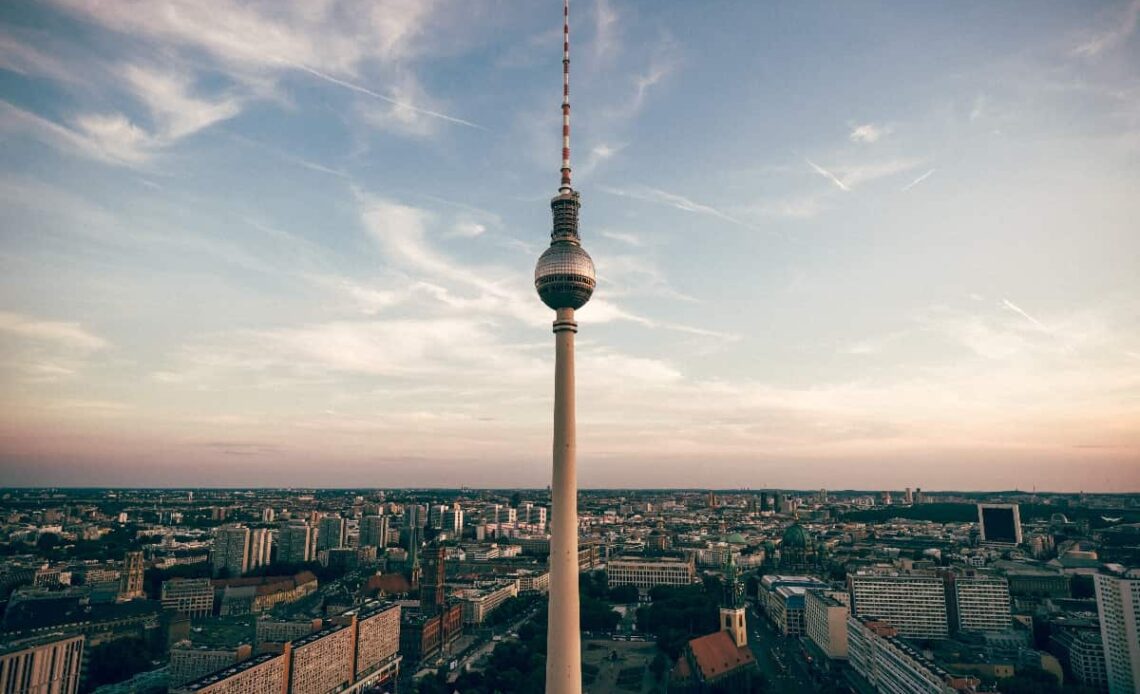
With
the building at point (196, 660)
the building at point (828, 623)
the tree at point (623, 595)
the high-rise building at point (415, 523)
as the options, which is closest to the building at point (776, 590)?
the building at point (828, 623)

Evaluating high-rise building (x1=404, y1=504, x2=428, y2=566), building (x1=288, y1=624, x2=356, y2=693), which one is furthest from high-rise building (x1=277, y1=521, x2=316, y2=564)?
building (x1=288, y1=624, x2=356, y2=693)

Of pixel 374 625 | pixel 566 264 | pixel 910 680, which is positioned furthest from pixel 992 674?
pixel 374 625

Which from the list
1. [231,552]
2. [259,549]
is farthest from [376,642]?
→ [259,549]

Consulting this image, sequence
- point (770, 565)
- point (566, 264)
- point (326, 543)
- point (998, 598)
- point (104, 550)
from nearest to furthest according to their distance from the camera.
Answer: point (566, 264) → point (998, 598) → point (104, 550) → point (770, 565) → point (326, 543)

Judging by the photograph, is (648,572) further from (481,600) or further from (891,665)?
(891,665)

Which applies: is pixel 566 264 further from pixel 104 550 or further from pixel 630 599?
pixel 104 550
